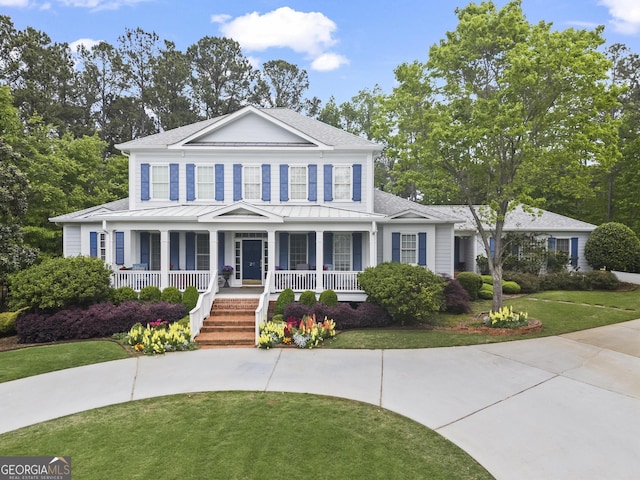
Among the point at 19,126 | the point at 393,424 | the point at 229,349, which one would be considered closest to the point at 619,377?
the point at 393,424

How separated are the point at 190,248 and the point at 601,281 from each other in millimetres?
20116

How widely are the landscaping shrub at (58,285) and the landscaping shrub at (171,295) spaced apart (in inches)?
73.5

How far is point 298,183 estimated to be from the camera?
53.9ft

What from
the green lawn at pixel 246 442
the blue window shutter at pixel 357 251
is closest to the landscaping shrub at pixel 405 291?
the blue window shutter at pixel 357 251

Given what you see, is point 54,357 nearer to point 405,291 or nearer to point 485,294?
point 405,291

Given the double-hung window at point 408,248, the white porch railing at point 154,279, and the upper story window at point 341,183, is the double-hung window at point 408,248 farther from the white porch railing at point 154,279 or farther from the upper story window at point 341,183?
the white porch railing at point 154,279

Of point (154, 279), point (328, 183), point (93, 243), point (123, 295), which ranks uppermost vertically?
point (328, 183)

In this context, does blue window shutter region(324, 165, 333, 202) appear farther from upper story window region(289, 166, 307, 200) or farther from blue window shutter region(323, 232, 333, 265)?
blue window shutter region(323, 232, 333, 265)

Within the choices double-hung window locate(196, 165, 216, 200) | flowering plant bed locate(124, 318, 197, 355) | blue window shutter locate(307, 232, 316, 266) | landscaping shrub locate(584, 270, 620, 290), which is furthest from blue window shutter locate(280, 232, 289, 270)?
landscaping shrub locate(584, 270, 620, 290)

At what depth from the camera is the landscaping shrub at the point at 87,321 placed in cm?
1133

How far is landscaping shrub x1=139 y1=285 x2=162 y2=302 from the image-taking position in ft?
43.4

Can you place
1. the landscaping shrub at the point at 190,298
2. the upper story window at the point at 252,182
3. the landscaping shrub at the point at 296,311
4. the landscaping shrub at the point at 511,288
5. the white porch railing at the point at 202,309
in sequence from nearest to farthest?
the white porch railing at the point at 202,309 → the landscaping shrub at the point at 296,311 → the landscaping shrub at the point at 190,298 → the upper story window at the point at 252,182 → the landscaping shrub at the point at 511,288

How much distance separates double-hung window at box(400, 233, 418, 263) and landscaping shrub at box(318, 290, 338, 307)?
4.57 m

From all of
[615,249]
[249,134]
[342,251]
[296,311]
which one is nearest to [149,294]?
[296,311]
